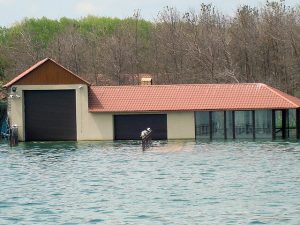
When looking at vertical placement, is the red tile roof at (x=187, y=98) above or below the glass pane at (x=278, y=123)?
above

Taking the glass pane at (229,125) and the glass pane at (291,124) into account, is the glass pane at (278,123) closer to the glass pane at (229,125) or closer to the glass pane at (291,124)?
the glass pane at (291,124)

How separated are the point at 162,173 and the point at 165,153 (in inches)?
428

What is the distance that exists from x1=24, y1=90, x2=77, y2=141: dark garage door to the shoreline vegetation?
816 inches

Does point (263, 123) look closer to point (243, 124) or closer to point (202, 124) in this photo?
point (243, 124)

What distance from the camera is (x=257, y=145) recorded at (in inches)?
1951

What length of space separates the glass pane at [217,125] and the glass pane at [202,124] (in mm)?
426

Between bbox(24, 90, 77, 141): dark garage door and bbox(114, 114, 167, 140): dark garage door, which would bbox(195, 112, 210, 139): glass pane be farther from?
bbox(24, 90, 77, 141): dark garage door

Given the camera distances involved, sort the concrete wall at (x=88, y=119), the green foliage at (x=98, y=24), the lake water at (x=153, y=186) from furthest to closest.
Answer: the green foliage at (x=98, y=24) → the concrete wall at (x=88, y=119) → the lake water at (x=153, y=186)

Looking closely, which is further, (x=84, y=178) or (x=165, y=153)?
(x=165, y=153)

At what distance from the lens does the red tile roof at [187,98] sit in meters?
57.9

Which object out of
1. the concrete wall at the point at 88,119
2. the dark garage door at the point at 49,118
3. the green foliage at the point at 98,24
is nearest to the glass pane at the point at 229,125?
the concrete wall at the point at 88,119

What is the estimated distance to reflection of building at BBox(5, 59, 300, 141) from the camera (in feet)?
191

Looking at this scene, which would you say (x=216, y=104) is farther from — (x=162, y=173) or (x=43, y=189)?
(x=43, y=189)

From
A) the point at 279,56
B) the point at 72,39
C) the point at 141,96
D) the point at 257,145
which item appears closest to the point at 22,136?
the point at 141,96
